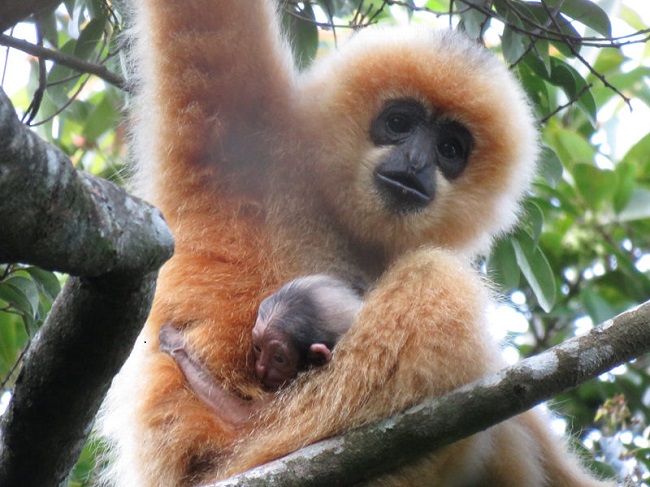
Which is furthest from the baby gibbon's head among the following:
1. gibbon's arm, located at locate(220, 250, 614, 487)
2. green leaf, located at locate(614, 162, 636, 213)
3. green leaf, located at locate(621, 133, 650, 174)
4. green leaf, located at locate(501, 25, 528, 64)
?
green leaf, located at locate(621, 133, 650, 174)

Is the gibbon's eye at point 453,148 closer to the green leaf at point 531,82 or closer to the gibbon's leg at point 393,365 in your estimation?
the green leaf at point 531,82

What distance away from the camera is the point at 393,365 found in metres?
4.14

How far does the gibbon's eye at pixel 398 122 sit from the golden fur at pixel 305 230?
2.6 inches

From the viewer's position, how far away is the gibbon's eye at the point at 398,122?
5566 millimetres

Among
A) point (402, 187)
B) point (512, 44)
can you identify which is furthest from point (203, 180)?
point (512, 44)

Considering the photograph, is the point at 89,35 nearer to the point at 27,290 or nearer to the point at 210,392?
the point at 27,290

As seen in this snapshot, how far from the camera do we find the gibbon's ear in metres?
4.50

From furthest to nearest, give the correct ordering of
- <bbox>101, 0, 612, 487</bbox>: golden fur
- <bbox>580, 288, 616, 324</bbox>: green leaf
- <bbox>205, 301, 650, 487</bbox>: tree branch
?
<bbox>580, 288, 616, 324</bbox>: green leaf < <bbox>101, 0, 612, 487</bbox>: golden fur < <bbox>205, 301, 650, 487</bbox>: tree branch

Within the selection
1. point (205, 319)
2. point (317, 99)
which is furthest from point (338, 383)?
point (317, 99)

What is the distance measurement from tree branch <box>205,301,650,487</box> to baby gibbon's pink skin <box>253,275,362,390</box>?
0.90 meters

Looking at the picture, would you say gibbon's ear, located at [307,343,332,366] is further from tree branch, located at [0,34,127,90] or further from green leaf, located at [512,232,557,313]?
tree branch, located at [0,34,127,90]

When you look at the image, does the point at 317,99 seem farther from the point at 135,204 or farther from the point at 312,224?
the point at 135,204

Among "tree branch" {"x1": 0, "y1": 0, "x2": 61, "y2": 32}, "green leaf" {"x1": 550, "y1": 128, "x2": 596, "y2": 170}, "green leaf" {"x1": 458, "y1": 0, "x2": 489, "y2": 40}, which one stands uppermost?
"tree branch" {"x1": 0, "y1": 0, "x2": 61, "y2": 32}

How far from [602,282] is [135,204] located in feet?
20.9
